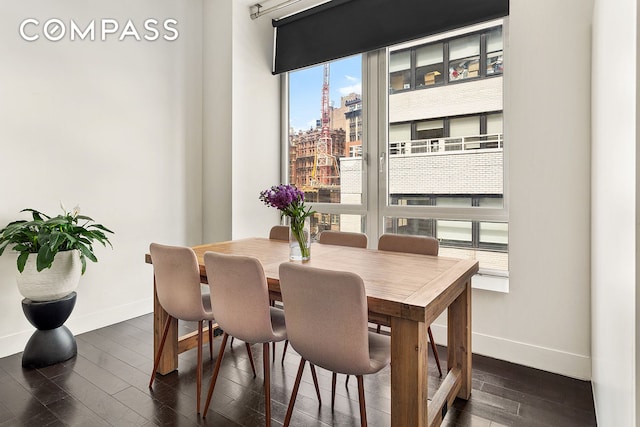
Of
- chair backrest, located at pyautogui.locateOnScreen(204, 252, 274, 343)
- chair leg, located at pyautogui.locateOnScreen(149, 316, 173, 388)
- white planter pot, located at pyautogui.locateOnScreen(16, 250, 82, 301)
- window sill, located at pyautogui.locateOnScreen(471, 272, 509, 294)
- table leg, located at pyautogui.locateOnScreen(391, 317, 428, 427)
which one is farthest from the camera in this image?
window sill, located at pyautogui.locateOnScreen(471, 272, 509, 294)

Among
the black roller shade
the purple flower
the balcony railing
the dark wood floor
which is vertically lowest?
the dark wood floor

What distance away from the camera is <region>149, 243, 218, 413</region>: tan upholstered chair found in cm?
194

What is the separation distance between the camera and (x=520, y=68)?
248cm

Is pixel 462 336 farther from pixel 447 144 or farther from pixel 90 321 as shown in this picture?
pixel 90 321

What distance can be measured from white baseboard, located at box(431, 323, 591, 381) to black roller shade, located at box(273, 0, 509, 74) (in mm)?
2316

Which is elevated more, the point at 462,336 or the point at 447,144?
the point at 447,144

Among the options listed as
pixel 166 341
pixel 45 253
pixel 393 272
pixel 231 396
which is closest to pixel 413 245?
pixel 393 272

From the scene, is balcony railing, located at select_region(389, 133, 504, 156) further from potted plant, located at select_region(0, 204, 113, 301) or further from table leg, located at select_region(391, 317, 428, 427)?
potted plant, located at select_region(0, 204, 113, 301)

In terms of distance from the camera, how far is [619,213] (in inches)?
46.1

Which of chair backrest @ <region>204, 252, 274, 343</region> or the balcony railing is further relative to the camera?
the balcony railing

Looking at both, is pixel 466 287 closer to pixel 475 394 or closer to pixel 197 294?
pixel 475 394

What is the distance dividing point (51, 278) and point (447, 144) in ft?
Result: 10.1

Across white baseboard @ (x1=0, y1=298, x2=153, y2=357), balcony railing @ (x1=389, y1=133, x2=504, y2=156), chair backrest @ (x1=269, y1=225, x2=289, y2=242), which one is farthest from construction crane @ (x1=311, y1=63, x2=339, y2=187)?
white baseboard @ (x1=0, y1=298, x2=153, y2=357)

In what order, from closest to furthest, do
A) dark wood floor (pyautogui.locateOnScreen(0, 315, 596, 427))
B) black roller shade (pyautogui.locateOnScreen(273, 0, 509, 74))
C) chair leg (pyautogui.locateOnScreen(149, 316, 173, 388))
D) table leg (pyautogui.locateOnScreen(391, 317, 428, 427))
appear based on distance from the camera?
1. table leg (pyautogui.locateOnScreen(391, 317, 428, 427))
2. dark wood floor (pyautogui.locateOnScreen(0, 315, 596, 427))
3. chair leg (pyautogui.locateOnScreen(149, 316, 173, 388))
4. black roller shade (pyautogui.locateOnScreen(273, 0, 509, 74))
